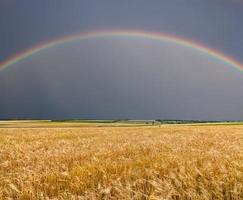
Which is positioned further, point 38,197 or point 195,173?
point 195,173

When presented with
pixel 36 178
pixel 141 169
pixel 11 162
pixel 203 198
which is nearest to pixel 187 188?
pixel 203 198

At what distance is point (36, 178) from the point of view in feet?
22.2

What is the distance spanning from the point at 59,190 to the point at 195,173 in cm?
231

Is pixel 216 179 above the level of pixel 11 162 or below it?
below

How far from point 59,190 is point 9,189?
0.77 m

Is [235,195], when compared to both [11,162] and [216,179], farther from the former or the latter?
[11,162]

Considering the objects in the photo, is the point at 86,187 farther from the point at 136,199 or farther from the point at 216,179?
the point at 216,179

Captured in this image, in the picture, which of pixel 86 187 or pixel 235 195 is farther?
pixel 86 187

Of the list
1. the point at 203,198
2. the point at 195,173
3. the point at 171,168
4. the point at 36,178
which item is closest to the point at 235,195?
the point at 203,198

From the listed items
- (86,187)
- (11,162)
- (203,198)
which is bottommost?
(203,198)

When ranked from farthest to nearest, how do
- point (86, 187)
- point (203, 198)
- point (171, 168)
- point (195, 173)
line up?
point (171, 168)
point (195, 173)
point (86, 187)
point (203, 198)

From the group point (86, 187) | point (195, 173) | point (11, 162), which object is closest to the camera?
point (86, 187)

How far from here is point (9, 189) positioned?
20.0ft

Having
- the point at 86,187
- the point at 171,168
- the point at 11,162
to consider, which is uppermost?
the point at 11,162
